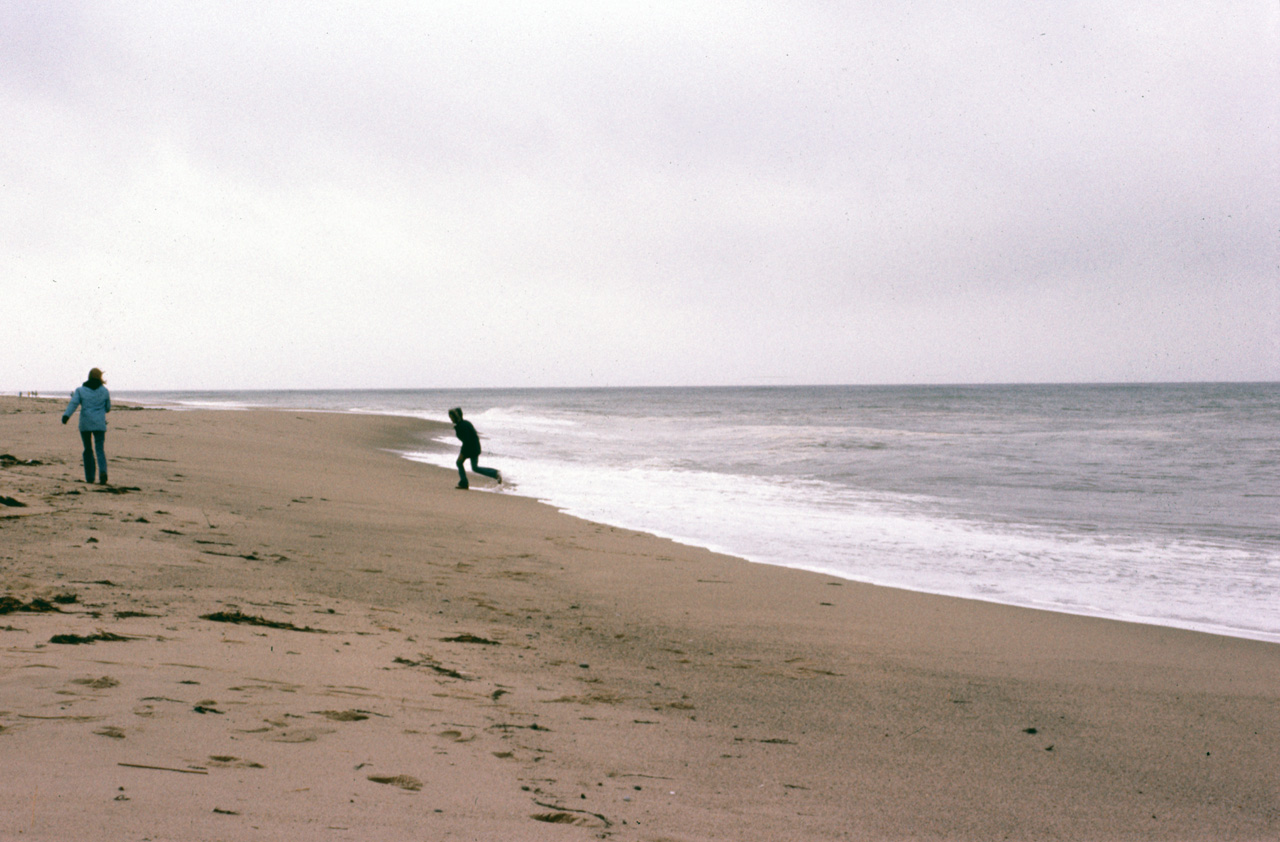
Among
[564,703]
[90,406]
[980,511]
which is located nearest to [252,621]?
[564,703]

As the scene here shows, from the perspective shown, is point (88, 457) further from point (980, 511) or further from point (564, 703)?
point (980, 511)

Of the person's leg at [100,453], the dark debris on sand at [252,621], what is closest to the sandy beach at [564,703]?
the dark debris on sand at [252,621]

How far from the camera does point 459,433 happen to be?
14.7m

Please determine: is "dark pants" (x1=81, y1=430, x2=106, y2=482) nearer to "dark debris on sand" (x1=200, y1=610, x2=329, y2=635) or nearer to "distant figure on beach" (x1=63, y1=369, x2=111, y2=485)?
"distant figure on beach" (x1=63, y1=369, x2=111, y2=485)

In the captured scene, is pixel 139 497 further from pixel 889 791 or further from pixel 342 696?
pixel 889 791

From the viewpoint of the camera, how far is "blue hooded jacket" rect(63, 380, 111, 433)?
953 cm

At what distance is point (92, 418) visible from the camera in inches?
376

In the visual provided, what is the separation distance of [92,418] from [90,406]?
0.67ft

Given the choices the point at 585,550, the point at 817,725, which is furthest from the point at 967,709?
the point at 585,550

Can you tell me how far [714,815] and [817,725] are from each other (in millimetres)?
1189

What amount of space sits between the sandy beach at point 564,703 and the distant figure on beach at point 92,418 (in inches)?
78.3

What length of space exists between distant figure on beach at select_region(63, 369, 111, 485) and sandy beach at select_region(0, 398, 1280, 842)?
1.99 metres

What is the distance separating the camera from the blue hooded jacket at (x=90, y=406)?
31.3 feet

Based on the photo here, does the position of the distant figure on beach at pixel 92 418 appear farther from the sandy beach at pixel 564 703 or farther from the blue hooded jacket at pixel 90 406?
the sandy beach at pixel 564 703
